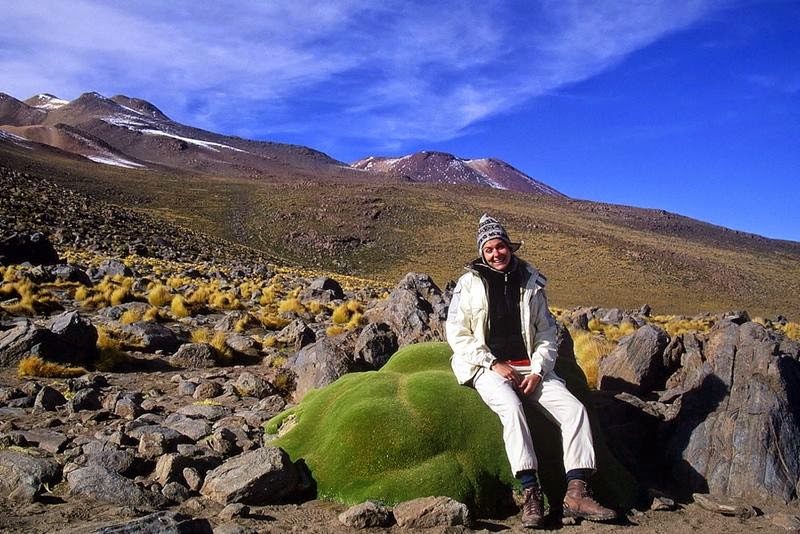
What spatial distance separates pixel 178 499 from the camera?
18.7 feet

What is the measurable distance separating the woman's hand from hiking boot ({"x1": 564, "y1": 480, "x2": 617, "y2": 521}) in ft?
3.77

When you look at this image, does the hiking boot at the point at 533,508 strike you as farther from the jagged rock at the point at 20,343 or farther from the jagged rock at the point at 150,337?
the jagged rock at the point at 150,337

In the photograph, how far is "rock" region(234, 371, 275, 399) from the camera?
33.5 feet

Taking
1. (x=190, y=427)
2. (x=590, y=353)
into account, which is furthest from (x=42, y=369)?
(x=590, y=353)

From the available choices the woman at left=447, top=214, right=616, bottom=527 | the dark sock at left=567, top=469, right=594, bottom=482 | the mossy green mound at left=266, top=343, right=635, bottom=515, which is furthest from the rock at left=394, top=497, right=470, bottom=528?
the dark sock at left=567, top=469, right=594, bottom=482

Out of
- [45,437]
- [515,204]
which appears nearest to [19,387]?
[45,437]

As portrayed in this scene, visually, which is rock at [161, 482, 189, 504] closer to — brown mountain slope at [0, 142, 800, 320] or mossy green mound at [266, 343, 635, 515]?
mossy green mound at [266, 343, 635, 515]

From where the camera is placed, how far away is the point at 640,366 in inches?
373

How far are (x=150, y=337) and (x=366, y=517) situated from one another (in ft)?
31.5

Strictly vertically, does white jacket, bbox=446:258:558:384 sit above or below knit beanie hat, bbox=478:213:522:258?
below

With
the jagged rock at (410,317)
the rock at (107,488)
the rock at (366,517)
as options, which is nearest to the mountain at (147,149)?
the jagged rock at (410,317)

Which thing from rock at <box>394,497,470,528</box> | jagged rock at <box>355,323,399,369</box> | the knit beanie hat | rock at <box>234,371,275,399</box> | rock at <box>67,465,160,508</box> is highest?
the knit beanie hat

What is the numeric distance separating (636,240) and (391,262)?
39049 mm

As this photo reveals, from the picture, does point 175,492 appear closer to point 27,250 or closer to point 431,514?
point 431,514
